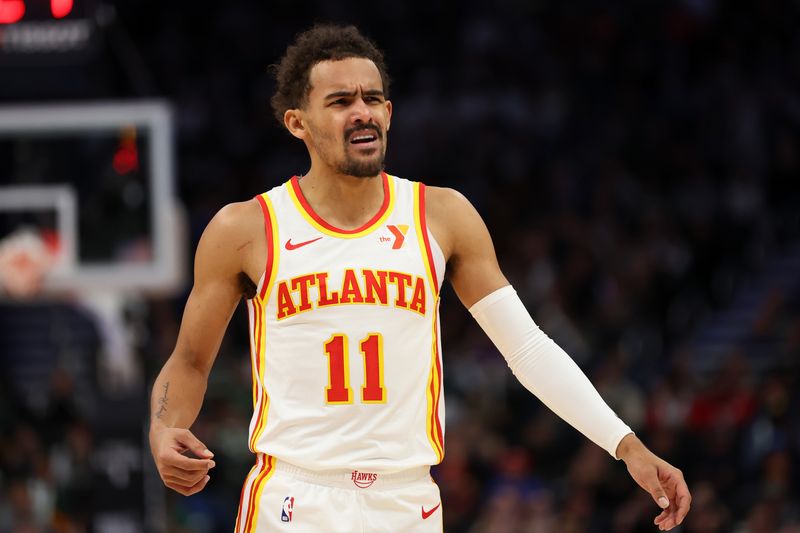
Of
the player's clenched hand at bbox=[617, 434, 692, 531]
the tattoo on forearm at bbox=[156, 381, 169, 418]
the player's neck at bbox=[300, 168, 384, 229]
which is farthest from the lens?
the player's neck at bbox=[300, 168, 384, 229]

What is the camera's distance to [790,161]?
16.0m

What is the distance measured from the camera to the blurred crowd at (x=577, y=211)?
12.2m

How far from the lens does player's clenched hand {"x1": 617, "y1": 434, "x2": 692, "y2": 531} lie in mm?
4445

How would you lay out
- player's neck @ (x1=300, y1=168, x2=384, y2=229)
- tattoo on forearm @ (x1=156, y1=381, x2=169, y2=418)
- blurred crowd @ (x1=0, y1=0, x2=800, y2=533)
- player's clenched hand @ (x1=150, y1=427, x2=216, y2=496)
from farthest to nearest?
blurred crowd @ (x1=0, y1=0, x2=800, y2=533)
player's neck @ (x1=300, y1=168, x2=384, y2=229)
tattoo on forearm @ (x1=156, y1=381, x2=169, y2=418)
player's clenched hand @ (x1=150, y1=427, x2=216, y2=496)

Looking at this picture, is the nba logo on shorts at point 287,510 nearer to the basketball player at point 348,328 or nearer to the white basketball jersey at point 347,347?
the basketball player at point 348,328

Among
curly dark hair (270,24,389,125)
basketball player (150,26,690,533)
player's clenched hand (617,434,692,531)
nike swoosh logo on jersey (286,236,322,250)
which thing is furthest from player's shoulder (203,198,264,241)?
player's clenched hand (617,434,692,531)

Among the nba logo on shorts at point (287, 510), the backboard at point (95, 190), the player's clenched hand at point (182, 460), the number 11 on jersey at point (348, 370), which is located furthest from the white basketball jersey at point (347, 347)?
the backboard at point (95, 190)

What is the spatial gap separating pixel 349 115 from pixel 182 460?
1325 millimetres

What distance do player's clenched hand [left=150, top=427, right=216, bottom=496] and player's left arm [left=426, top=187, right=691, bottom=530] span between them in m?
1.17

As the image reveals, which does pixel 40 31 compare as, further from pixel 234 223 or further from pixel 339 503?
pixel 339 503

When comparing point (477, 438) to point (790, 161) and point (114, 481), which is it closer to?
point (114, 481)

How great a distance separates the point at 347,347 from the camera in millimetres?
4590

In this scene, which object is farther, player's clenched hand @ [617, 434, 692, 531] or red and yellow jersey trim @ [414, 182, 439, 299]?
red and yellow jersey trim @ [414, 182, 439, 299]

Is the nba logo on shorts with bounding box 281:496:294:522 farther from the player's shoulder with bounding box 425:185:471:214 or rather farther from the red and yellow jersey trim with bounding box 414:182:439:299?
the player's shoulder with bounding box 425:185:471:214
